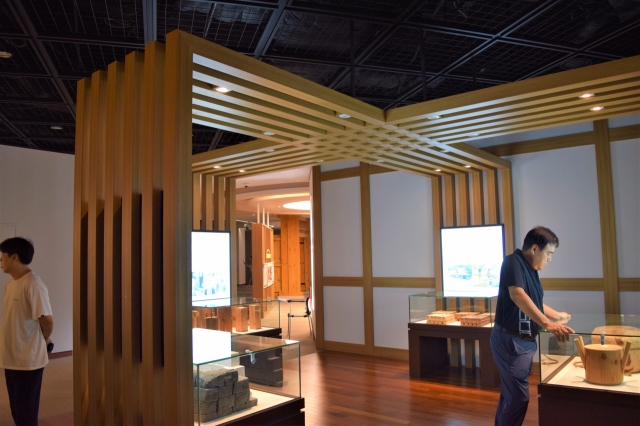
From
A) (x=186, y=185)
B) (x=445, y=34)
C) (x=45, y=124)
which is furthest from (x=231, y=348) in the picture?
(x=45, y=124)

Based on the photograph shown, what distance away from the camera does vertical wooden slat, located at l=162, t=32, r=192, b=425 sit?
260cm

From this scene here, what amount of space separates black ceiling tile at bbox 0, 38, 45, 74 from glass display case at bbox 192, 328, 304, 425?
12.6ft

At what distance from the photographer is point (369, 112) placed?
4613mm

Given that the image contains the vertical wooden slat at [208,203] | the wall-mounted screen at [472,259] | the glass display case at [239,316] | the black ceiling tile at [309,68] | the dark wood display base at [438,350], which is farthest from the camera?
the vertical wooden slat at [208,203]

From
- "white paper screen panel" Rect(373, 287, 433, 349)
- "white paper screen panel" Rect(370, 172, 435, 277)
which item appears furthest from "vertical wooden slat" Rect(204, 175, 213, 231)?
"white paper screen panel" Rect(373, 287, 433, 349)

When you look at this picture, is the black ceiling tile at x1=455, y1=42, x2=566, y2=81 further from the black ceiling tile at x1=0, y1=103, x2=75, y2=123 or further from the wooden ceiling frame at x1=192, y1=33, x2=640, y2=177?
the black ceiling tile at x1=0, y1=103, x2=75, y2=123

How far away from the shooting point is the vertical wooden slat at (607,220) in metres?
6.25

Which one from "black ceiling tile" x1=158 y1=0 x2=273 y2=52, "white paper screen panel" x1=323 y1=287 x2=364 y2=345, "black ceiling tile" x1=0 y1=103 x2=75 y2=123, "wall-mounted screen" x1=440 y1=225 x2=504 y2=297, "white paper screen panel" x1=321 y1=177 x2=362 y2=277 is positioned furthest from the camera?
"white paper screen panel" x1=321 y1=177 x2=362 y2=277

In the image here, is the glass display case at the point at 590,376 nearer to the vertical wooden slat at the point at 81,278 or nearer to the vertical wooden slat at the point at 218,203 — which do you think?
the vertical wooden slat at the point at 81,278

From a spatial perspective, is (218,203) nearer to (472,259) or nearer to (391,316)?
(391,316)

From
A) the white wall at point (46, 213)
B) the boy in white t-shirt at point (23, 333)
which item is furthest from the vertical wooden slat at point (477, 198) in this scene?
the white wall at point (46, 213)

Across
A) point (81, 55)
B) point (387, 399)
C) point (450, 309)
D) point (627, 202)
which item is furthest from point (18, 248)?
point (627, 202)

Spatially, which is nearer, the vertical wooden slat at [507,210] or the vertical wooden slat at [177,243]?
the vertical wooden slat at [177,243]

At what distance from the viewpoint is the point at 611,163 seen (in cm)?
637
